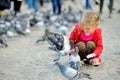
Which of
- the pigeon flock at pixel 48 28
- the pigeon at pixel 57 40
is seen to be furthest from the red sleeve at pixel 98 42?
the pigeon at pixel 57 40

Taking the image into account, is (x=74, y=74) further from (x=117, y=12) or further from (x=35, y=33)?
(x=117, y=12)

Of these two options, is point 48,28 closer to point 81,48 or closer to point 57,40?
point 57,40

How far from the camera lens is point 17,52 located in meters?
8.36

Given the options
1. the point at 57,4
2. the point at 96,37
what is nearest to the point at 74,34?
the point at 96,37

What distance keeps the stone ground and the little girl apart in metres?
0.26

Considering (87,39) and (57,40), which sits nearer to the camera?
(87,39)

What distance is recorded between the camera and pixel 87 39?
270 inches

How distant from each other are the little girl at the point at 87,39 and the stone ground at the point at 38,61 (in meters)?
0.26

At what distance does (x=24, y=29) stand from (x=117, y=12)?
5.11m

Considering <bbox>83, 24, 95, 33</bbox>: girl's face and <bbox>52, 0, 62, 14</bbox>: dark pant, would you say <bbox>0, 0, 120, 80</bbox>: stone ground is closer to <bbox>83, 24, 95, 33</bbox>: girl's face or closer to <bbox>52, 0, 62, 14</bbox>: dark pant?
<bbox>83, 24, 95, 33</bbox>: girl's face

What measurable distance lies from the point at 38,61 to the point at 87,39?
3.85 ft

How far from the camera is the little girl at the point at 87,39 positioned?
6578mm

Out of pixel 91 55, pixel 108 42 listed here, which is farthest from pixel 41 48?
pixel 91 55

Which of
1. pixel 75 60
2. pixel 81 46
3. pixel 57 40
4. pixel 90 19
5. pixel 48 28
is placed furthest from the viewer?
pixel 48 28
